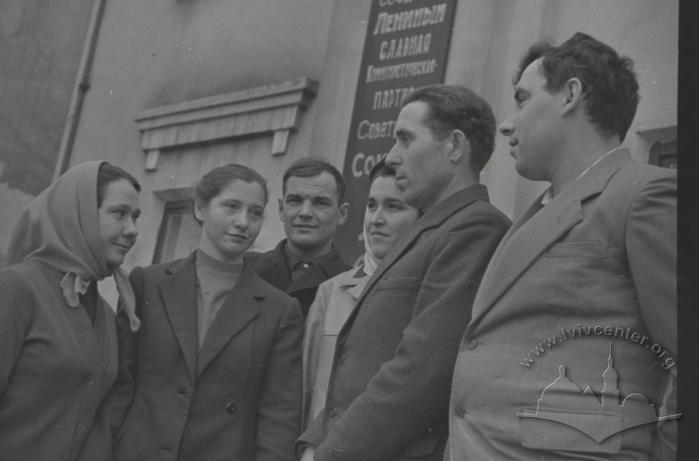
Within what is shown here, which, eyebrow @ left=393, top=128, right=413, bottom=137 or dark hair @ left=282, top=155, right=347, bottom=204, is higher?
dark hair @ left=282, top=155, right=347, bottom=204

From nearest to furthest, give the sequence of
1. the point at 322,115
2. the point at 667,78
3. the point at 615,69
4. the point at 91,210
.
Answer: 1. the point at 615,69
2. the point at 91,210
3. the point at 667,78
4. the point at 322,115

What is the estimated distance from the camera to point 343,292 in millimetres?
4527

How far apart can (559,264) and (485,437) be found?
46 cm

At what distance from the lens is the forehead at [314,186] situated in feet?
16.8

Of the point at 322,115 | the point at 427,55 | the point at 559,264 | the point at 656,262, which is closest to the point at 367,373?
the point at 559,264

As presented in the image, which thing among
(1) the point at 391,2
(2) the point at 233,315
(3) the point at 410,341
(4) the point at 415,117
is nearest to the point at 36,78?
(1) the point at 391,2

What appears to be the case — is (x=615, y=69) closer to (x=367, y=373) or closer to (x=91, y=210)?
(x=367, y=373)

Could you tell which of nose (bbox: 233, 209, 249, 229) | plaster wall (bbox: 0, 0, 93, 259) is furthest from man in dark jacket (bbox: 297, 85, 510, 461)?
plaster wall (bbox: 0, 0, 93, 259)

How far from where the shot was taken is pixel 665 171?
9.16 feet

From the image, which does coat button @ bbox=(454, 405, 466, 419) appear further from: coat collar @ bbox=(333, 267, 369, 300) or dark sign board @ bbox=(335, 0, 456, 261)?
dark sign board @ bbox=(335, 0, 456, 261)

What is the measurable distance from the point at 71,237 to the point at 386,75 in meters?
3.60

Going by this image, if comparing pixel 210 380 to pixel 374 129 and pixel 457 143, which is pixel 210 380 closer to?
pixel 457 143

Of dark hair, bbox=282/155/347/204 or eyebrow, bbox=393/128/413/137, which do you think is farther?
dark hair, bbox=282/155/347/204

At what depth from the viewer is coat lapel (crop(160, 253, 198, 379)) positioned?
13.7 ft
